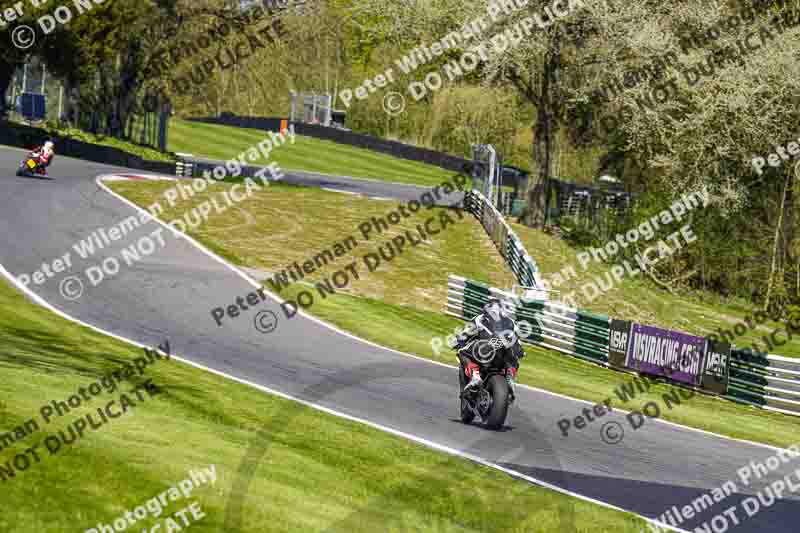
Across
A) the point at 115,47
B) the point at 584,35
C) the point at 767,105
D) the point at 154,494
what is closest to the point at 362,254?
the point at 584,35

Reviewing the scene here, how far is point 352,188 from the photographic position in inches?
2021

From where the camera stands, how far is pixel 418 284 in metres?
30.9

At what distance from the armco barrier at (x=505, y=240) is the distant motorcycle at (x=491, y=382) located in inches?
586

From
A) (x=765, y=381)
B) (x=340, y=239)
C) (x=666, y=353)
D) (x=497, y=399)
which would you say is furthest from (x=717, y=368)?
(x=340, y=239)

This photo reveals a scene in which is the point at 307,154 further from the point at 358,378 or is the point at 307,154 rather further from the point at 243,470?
the point at 243,470

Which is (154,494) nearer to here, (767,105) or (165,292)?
(165,292)

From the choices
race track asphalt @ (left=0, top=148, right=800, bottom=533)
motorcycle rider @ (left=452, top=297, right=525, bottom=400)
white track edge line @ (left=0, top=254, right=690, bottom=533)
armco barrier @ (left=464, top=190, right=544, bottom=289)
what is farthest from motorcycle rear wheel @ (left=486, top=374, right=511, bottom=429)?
armco barrier @ (left=464, top=190, right=544, bottom=289)

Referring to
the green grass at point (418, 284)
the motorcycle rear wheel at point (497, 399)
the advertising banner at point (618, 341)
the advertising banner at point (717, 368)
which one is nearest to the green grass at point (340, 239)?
the green grass at point (418, 284)

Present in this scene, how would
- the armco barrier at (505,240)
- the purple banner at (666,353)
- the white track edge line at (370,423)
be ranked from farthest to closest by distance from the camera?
1. the armco barrier at (505,240)
2. the purple banner at (666,353)
3. the white track edge line at (370,423)

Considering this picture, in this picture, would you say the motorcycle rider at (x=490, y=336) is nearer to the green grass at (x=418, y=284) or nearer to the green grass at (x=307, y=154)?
the green grass at (x=418, y=284)

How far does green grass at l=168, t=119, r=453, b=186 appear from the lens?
2434 inches

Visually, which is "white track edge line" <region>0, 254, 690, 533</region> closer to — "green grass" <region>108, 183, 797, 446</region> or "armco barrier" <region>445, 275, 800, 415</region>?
"green grass" <region>108, 183, 797, 446</region>

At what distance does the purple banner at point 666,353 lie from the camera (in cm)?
2294

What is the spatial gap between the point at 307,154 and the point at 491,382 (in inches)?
2088
